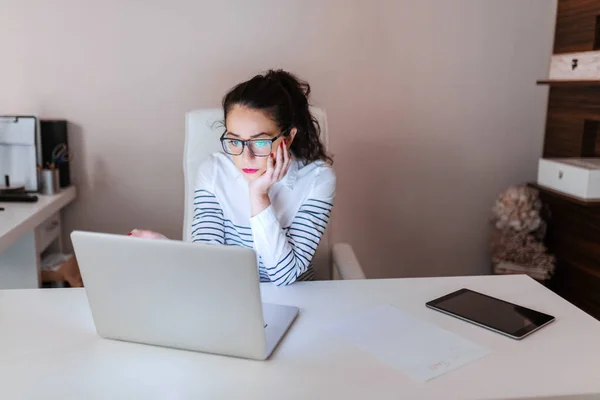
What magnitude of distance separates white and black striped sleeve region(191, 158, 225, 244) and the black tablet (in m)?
0.61

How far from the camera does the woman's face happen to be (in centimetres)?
137

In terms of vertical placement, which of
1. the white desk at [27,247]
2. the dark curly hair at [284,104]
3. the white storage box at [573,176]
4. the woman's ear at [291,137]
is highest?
the dark curly hair at [284,104]

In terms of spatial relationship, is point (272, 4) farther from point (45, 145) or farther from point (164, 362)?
point (164, 362)

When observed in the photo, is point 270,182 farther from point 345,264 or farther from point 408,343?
point 408,343

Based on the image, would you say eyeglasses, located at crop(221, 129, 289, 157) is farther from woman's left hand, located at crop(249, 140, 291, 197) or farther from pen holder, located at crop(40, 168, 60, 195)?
pen holder, located at crop(40, 168, 60, 195)

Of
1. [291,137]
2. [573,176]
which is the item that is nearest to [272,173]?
[291,137]

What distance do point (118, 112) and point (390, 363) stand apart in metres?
1.62

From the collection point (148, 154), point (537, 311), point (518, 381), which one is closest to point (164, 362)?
point (518, 381)

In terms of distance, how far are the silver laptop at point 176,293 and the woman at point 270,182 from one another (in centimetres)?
23

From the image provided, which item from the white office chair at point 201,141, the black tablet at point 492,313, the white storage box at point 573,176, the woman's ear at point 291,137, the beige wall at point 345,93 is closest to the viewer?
the black tablet at point 492,313

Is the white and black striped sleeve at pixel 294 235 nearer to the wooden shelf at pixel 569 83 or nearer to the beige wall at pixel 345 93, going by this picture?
the beige wall at pixel 345 93

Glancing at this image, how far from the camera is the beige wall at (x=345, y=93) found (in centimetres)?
216

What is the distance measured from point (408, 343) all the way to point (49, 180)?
152 cm

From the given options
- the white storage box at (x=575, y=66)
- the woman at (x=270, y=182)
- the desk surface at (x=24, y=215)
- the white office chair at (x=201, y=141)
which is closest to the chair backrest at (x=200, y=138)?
the white office chair at (x=201, y=141)
